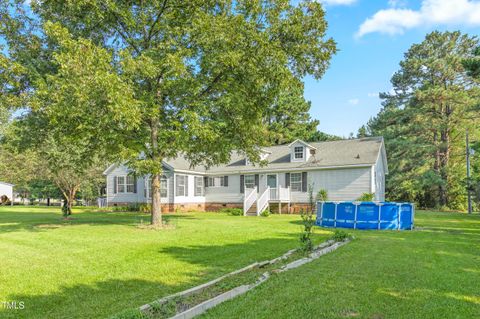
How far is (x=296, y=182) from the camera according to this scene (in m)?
25.0

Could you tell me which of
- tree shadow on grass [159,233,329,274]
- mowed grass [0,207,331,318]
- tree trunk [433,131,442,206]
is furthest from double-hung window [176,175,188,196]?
tree trunk [433,131,442,206]

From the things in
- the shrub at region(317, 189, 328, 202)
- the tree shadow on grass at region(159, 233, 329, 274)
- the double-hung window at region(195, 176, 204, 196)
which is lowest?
the tree shadow on grass at region(159, 233, 329, 274)

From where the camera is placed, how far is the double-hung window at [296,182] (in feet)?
81.4

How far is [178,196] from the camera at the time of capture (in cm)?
2611

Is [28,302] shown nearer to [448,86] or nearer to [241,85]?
[241,85]

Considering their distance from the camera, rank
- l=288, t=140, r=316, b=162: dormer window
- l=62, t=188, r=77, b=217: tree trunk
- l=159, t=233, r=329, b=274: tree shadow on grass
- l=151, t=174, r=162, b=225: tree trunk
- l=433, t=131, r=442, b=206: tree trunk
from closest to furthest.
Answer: l=159, t=233, r=329, b=274: tree shadow on grass < l=151, t=174, r=162, b=225: tree trunk < l=62, t=188, r=77, b=217: tree trunk < l=288, t=140, r=316, b=162: dormer window < l=433, t=131, r=442, b=206: tree trunk

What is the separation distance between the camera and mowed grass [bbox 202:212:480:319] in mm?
4453

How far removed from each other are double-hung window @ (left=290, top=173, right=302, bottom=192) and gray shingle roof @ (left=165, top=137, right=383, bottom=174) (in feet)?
2.24

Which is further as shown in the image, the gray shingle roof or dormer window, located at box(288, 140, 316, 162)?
dormer window, located at box(288, 140, 316, 162)

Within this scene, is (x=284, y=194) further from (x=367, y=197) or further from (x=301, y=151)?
(x=367, y=197)

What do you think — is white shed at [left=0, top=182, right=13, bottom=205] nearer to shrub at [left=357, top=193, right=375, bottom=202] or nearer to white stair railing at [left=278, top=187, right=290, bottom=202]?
white stair railing at [left=278, top=187, right=290, bottom=202]

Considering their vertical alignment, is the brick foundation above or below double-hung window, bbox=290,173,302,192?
below

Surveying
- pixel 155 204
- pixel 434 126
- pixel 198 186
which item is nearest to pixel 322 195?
pixel 198 186

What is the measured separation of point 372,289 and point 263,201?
18460mm
